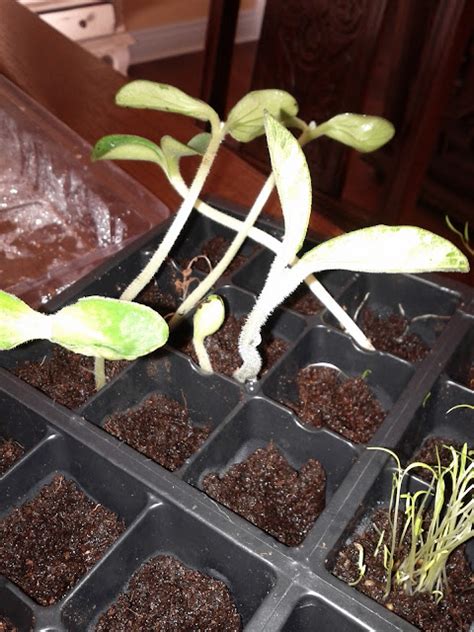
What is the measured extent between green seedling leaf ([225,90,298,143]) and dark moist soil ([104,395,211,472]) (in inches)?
11.7

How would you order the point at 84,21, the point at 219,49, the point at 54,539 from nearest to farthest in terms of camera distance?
the point at 54,539 < the point at 219,49 < the point at 84,21

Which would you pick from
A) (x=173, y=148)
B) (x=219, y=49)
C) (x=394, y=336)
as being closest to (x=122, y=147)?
(x=173, y=148)

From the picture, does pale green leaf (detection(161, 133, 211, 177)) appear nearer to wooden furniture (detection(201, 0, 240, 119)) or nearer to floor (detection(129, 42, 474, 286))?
wooden furniture (detection(201, 0, 240, 119))

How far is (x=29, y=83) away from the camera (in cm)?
119

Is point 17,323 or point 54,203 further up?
point 54,203

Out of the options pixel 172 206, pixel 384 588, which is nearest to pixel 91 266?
pixel 172 206

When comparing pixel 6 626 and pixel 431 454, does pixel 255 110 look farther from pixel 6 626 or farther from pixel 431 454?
pixel 6 626

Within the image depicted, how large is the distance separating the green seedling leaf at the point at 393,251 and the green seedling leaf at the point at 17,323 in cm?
22

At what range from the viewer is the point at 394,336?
0.77 metres

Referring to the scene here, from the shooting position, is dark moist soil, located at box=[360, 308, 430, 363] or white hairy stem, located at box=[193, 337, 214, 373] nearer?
white hairy stem, located at box=[193, 337, 214, 373]

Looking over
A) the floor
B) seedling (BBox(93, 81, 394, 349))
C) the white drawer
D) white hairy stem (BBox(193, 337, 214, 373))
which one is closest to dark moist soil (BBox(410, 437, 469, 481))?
seedling (BBox(93, 81, 394, 349))

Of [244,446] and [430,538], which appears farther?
[244,446]

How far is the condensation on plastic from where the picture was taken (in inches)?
33.2

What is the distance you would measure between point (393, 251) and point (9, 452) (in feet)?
1.35
